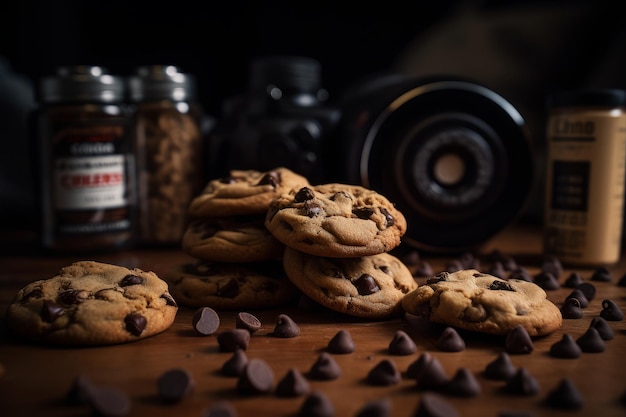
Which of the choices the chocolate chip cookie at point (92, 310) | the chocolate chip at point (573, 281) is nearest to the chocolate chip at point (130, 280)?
the chocolate chip cookie at point (92, 310)

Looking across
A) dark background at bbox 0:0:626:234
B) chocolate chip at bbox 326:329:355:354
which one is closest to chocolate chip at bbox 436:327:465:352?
chocolate chip at bbox 326:329:355:354

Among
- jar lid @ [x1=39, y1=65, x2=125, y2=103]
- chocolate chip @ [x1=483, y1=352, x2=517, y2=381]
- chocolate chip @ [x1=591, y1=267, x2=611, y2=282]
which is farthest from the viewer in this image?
jar lid @ [x1=39, y1=65, x2=125, y2=103]

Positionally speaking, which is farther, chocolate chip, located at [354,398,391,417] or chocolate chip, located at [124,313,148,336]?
chocolate chip, located at [124,313,148,336]

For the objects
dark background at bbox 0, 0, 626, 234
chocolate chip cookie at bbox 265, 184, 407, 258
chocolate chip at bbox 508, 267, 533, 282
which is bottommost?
chocolate chip at bbox 508, 267, 533, 282

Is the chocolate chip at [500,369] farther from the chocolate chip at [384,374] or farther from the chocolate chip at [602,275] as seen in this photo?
the chocolate chip at [602,275]

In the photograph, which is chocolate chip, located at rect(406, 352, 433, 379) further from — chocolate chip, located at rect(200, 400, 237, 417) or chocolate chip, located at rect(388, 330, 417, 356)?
chocolate chip, located at rect(200, 400, 237, 417)

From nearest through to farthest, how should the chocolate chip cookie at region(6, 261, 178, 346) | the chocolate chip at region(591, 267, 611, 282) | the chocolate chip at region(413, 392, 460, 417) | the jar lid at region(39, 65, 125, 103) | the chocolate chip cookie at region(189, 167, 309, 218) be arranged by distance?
the chocolate chip at region(413, 392, 460, 417)
the chocolate chip cookie at region(6, 261, 178, 346)
the chocolate chip cookie at region(189, 167, 309, 218)
the chocolate chip at region(591, 267, 611, 282)
the jar lid at region(39, 65, 125, 103)

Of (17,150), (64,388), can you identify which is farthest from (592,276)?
(17,150)
